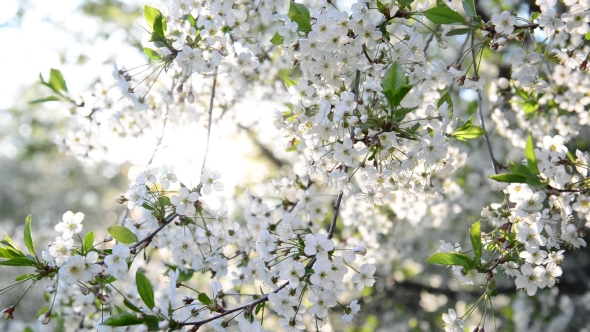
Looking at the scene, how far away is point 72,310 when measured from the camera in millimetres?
3402

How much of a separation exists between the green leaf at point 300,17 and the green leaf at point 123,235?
3.74 feet

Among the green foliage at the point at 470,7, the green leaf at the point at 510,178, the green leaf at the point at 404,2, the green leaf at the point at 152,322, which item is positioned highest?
the green leaf at the point at 404,2

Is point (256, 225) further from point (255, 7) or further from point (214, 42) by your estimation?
point (255, 7)

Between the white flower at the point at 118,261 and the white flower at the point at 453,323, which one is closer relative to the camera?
the white flower at the point at 118,261

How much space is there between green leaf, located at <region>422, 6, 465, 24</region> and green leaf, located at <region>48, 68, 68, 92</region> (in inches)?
84.1

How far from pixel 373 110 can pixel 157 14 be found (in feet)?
3.50

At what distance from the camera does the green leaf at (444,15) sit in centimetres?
198

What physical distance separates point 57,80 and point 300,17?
1.67 metres

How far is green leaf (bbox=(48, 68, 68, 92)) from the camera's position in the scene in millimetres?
Result: 2906

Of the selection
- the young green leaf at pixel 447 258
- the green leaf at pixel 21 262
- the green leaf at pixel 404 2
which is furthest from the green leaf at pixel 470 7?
the green leaf at pixel 21 262

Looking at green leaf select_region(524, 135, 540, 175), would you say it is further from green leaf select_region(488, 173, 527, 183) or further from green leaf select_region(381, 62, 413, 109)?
green leaf select_region(381, 62, 413, 109)

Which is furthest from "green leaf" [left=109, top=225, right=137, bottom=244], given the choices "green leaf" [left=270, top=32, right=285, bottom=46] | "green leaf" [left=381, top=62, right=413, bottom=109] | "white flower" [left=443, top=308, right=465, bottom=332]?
"white flower" [left=443, top=308, right=465, bottom=332]

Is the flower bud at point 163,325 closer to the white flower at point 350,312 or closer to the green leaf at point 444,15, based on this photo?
the white flower at point 350,312

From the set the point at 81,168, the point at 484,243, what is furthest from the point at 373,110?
the point at 81,168
